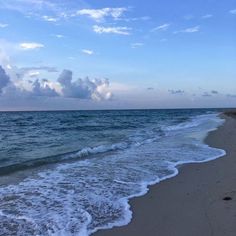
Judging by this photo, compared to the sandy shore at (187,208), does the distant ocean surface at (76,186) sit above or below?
below

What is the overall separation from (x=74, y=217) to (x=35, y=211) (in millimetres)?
972

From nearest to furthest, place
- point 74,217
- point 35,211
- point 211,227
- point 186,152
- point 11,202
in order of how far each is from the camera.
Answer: point 211,227
point 74,217
point 35,211
point 11,202
point 186,152

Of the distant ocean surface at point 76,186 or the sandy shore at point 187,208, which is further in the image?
the distant ocean surface at point 76,186

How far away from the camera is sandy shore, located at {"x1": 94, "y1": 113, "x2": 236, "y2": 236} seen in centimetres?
618

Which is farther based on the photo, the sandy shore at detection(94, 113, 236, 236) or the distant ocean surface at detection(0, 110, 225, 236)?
the distant ocean surface at detection(0, 110, 225, 236)

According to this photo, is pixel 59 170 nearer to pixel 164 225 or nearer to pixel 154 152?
pixel 154 152

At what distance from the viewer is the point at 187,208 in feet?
24.4

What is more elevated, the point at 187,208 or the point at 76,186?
the point at 187,208

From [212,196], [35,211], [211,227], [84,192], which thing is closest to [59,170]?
[84,192]

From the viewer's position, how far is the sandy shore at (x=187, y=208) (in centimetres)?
618

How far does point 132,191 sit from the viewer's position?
909 centimetres

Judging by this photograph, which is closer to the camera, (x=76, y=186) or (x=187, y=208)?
(x=187, y=208)

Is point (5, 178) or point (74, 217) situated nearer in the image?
point (74, 217)

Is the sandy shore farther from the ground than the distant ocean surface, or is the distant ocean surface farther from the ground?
the sandy shore
